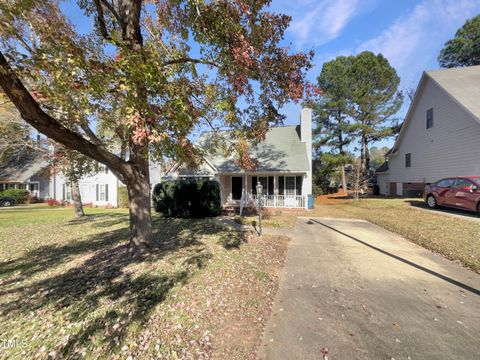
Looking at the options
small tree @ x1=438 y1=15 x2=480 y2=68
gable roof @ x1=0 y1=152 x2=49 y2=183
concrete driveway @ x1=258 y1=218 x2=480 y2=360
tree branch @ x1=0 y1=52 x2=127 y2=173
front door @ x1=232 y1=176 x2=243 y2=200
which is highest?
small tree @ x1=438 y1=15 x2=480 y2=68

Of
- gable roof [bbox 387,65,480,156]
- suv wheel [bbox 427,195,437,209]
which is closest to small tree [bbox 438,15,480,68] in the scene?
gable roof [bbox 387,65,480,156]

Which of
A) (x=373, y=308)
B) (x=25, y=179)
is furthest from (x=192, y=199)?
(x=25, y=179)

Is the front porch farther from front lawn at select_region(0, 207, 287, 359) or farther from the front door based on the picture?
front lawn at select_region(0, 207, 287, 359)

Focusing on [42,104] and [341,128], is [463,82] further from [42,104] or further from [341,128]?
[42,104]

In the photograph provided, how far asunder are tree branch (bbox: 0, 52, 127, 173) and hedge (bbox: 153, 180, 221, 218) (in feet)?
22.9

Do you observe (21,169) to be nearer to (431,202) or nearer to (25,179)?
(25,179)

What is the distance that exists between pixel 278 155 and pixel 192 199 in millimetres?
7582

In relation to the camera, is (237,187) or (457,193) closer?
(457,193)

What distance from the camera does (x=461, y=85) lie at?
15000 millimetres

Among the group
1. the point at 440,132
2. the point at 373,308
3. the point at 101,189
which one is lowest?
the point at 373,308

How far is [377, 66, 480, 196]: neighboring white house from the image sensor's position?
44.2ft

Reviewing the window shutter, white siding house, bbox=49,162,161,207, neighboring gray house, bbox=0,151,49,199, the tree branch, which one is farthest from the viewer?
neighboring gray house, bbox=0,151,49,199

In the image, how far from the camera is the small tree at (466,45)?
23734 millimetres

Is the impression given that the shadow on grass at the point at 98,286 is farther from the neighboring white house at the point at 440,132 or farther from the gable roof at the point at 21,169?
the gable roof at the point at 21,169
